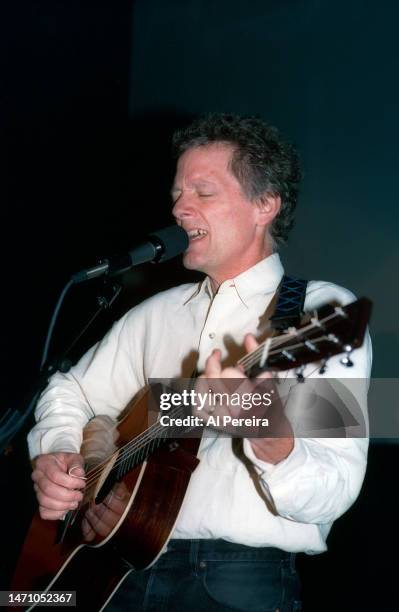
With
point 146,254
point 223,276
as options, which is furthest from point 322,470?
point 223,276

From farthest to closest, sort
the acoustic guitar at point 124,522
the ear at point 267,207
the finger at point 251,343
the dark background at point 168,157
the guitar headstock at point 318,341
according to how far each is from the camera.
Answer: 1. the dark background at point 168,157
2. the ear at point 267,207
3. the acoustic guitar at point 124,522
4. the finger at point 251,343
5. the guitar headstock at point 318,341

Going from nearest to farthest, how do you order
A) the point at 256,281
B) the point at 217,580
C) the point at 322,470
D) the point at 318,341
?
the point at 318,341
the point at 322,470
the point at 217,580
the point at 256,281

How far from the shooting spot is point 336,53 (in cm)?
254

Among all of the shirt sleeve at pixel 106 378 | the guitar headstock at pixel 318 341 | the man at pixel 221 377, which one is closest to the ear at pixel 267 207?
the man at pixel 221 377

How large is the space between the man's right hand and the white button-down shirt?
0.30 ft

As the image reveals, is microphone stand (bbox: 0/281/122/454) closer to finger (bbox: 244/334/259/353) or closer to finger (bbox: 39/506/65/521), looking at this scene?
finger (bbox: 39/506/65/521)

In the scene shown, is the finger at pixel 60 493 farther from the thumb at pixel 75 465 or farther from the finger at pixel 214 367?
the finger at pixel 214 367

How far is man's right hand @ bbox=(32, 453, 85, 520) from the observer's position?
1.43 meters

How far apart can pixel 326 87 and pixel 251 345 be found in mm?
1901

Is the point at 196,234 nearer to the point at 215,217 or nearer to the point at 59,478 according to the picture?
the point at 215,217

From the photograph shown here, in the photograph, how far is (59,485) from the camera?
4.73 ft

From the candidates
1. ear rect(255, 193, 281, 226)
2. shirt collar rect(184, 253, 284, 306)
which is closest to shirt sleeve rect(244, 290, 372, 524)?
shirt collar rect(184, 253, 284, 306)

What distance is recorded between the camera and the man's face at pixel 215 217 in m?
1.67

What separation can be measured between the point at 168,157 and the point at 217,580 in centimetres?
219
